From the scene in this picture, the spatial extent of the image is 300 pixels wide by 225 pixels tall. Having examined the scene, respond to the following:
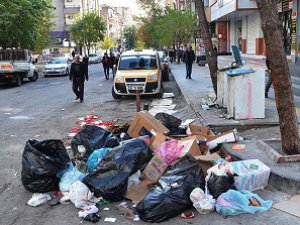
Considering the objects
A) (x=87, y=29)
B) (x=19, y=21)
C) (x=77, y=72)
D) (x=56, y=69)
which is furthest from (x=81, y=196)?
(x=87, y=29)

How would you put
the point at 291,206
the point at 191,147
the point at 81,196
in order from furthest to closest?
the point at 191,147 → the point at 81,196 → the point at 291,206

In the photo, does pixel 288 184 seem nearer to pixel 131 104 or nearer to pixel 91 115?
pixel 91 115

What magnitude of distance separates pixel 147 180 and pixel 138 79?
984 centimetres

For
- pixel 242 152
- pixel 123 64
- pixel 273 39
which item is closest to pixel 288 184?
pixel 242 152

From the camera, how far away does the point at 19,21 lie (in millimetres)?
26328

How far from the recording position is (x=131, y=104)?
46.1 ft

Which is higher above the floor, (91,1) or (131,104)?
(91,1)

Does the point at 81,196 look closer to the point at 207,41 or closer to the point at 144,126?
the point at 144,126

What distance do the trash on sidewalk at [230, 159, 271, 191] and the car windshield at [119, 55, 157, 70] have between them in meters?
10.8

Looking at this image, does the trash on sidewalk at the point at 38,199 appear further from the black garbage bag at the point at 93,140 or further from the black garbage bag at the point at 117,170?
the black garbage bag at the point at 93,140

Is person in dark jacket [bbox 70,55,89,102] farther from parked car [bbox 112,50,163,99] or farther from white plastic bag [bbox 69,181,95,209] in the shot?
white plastic bag [bbox 69,181,95,209]

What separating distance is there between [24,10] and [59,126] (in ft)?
59.4

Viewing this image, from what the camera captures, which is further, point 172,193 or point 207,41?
point 207,41

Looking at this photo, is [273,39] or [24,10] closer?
[273,39]
